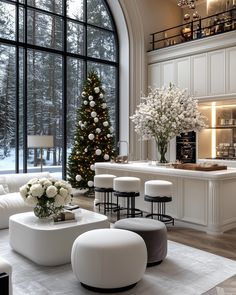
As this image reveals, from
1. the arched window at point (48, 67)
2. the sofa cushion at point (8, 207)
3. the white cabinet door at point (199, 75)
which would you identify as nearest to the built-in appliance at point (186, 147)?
the white cabinet door at point (199, 75)

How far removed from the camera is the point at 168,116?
6.12 metres

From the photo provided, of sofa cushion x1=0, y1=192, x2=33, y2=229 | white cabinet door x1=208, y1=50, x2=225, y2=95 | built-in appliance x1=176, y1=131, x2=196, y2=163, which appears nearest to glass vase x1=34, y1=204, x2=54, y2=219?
sofa cushion x1=0, y1=192, x2=33, y2=229

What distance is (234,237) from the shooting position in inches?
198

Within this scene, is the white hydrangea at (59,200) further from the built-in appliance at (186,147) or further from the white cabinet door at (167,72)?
the white cabinet door at (167,72)

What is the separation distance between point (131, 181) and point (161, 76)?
15.2ft

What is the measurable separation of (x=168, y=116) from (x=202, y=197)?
154 cm

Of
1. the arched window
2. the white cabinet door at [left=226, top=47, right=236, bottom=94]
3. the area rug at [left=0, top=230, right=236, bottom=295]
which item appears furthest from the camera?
the arched window

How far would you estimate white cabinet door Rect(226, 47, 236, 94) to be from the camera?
790 centimetres

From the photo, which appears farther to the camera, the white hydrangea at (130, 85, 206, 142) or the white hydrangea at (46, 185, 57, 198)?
the white hydrangea at (130, 85, 206, 142)

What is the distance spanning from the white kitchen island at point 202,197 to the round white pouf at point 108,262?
2.28 meters

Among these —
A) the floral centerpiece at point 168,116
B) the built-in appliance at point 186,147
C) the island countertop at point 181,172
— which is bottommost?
the island countertop at point 181,172

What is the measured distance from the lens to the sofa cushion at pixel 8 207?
5398 mm

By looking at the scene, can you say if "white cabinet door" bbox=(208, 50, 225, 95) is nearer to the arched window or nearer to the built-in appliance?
the built-in appliance

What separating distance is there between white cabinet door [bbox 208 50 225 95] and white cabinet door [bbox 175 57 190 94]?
2.19 feet
